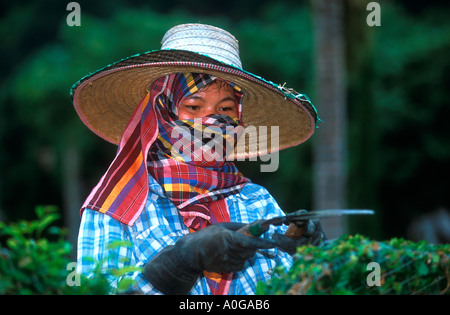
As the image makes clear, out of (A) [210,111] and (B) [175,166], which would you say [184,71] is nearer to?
(A) [210,111]

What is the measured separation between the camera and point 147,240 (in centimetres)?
244

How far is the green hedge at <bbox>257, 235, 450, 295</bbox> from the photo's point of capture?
5.77 ft

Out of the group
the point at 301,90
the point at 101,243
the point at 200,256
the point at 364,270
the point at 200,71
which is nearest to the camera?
the point at 364,270

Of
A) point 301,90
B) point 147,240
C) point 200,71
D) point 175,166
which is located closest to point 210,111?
point 200,71

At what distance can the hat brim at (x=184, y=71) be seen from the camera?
8.87 feet

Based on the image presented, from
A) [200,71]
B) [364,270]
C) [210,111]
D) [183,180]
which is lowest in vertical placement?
[364,270]

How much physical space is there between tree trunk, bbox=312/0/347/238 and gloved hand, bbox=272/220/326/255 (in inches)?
154

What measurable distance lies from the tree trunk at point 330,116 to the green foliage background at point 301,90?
0.76 meters

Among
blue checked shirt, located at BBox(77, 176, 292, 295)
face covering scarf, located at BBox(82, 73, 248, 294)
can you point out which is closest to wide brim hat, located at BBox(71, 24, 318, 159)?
face covering scarf, located at BBox(82, 73, 248, 294)

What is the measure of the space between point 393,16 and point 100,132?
11181 millimetres

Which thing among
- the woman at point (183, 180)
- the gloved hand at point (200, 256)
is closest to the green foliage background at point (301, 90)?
the woman at point (183, 180)

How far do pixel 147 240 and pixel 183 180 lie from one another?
336mm

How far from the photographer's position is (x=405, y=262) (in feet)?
6.30
